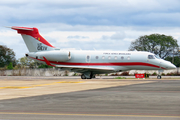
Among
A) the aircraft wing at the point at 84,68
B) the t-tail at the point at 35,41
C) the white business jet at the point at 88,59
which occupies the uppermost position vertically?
the t-tail at the point at 35,41

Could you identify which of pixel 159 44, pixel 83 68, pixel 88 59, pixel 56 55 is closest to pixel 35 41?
pixel 56 55

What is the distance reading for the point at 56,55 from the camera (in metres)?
41.1

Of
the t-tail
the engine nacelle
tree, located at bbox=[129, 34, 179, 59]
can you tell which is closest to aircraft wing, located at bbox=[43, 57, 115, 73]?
the engine nacelle

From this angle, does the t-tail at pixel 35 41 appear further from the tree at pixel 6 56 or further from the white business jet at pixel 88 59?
the tree at pixel 6 56

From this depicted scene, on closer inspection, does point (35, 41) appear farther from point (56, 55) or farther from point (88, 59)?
→ point (88, 59)

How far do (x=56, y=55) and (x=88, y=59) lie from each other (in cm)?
454

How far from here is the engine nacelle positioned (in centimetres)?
4072

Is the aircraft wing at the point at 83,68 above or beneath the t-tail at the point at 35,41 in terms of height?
beneath

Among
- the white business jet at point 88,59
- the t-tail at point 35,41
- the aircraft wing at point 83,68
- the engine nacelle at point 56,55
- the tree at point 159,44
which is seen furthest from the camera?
the tree at point 159,44

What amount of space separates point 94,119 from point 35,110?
9.33 ft

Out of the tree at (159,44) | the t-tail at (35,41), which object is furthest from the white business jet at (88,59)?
the tree at (159,44)

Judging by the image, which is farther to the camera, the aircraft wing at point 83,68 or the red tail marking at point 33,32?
the red tail marking at point 33,32

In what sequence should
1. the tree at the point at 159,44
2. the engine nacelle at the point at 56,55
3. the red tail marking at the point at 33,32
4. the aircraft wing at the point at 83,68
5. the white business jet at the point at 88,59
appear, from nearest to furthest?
1. the aircraft wing at the point at 83,68
2. the white business jet at the point at 88,59
3. the engine nacelle at the point at 56,55
4. the red tail marking at the point at 33,32
5. the tree at the point at 159,44

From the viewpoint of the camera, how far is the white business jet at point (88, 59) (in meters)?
39.6
